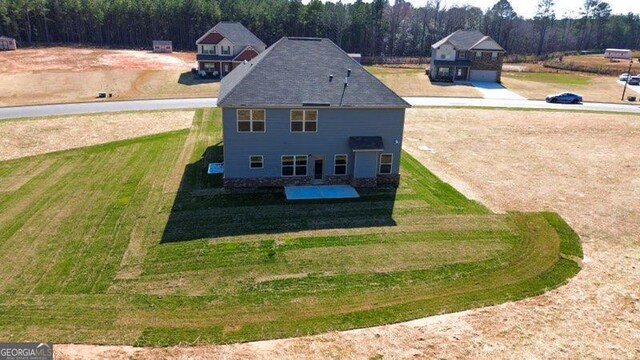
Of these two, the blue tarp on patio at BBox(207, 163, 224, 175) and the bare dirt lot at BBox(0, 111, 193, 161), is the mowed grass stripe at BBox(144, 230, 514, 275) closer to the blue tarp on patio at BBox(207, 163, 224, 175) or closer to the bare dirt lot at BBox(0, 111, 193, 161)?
the blue tarp on patio at BBox(207, 163, 224, 175)

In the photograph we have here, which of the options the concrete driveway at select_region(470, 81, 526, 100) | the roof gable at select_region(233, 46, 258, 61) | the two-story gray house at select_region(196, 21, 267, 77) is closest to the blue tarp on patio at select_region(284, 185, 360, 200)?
the concrete driveway at select_region(470, 81, 526, 100)

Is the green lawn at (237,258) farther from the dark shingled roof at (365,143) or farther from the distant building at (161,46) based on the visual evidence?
the distant building at (161,46)

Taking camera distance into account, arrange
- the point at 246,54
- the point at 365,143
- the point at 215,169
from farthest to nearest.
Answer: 1. the point at 246,54
2. the point at 215,169
3. the point at 365,143

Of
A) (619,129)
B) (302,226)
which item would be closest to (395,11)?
(619,129)

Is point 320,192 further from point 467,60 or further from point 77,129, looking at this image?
point 467,60

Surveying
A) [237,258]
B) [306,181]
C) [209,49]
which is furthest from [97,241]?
[209,49]

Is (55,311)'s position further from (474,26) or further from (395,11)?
(474,26)
